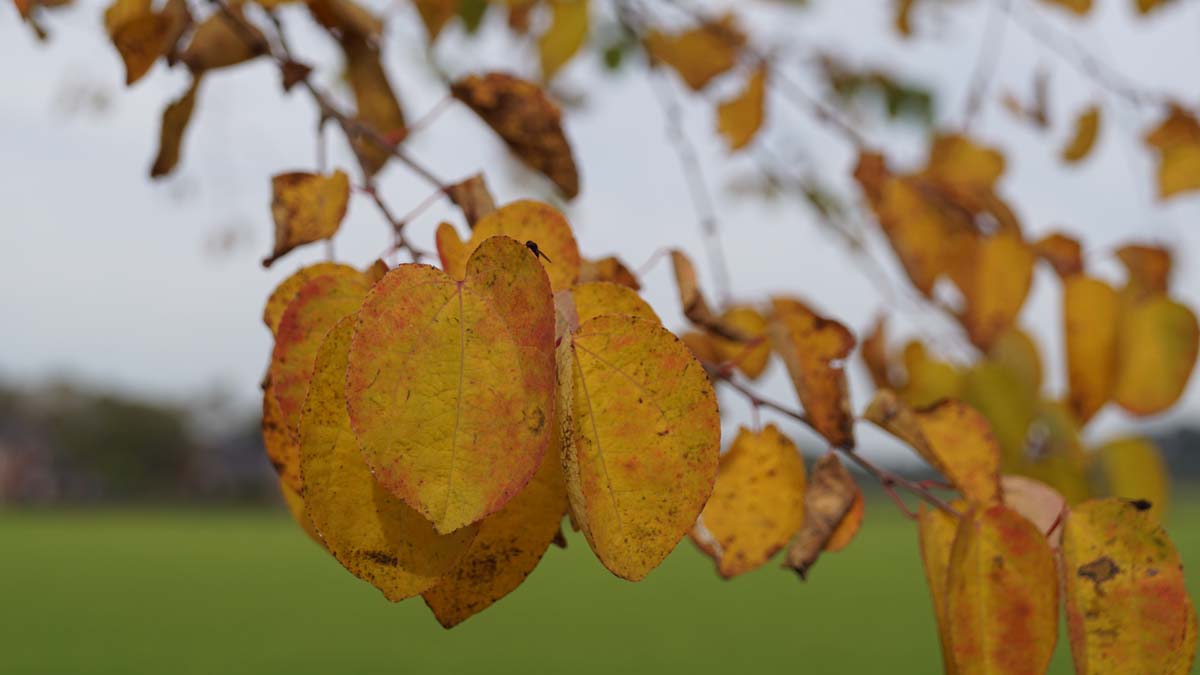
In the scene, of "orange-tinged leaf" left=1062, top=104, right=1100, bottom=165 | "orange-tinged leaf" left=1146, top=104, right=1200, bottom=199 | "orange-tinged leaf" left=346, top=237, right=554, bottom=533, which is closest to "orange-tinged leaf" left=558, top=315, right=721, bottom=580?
"orange-tinged leaf" left=346, top=237, right=554, bottom=533

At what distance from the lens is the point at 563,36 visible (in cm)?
75

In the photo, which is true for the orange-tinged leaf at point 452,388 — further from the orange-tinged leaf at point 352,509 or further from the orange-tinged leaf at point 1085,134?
the orange-tinged leaf at point 1085,134

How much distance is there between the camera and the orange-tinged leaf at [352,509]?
0.89ft

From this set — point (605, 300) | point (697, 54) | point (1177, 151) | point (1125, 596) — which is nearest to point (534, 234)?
point (605, 300)

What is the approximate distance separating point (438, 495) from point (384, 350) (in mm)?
38

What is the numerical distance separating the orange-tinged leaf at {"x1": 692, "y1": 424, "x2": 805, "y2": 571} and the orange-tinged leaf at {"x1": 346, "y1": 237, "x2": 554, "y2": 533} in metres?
0.14

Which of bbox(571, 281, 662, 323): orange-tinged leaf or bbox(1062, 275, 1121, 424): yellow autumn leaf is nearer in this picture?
bbox(571, 281, 662, 323): orange-tinged leaf

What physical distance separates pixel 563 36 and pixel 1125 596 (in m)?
0.54

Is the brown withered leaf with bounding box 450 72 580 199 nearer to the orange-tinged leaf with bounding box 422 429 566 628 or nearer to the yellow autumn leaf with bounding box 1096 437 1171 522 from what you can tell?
the orange-tinged leaf with bounding box 422 429 566 628

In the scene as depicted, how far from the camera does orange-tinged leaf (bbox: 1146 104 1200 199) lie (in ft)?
2.68

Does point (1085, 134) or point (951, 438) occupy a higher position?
point (951, 438)

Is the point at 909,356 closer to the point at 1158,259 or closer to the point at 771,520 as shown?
the point at 1158,259

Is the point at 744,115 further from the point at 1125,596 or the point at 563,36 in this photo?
the point at 1125,596

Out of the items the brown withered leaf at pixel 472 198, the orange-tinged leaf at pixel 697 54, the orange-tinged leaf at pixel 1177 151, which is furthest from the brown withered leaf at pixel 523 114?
the orange-tinged leaf at pixel 1177 151
